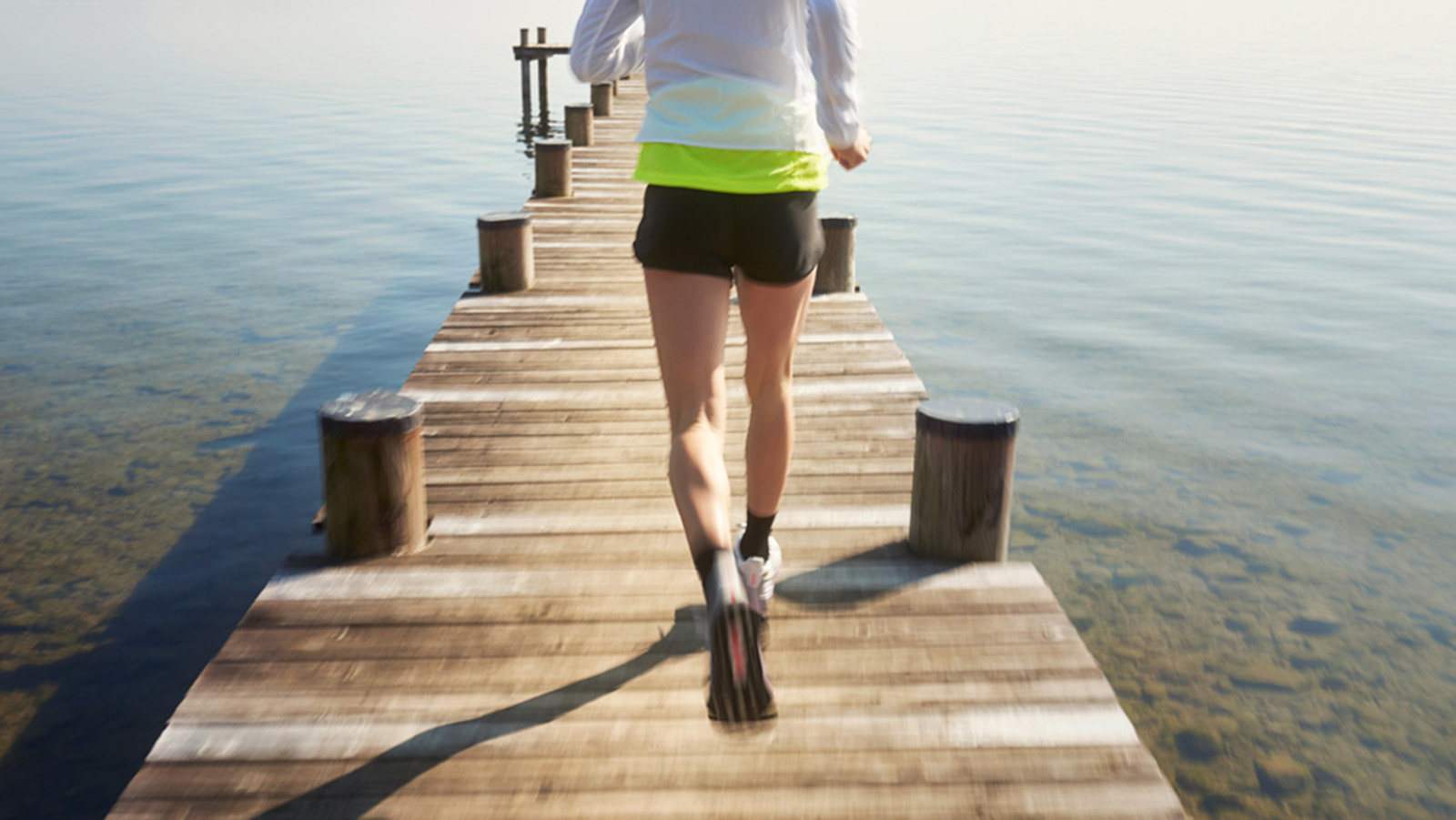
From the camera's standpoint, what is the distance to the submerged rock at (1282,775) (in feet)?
16.5

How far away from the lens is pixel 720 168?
2.64 m

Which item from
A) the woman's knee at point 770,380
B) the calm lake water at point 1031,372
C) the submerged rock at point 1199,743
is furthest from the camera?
the calm lake water at point 1031,372

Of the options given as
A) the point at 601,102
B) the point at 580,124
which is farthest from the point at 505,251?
the point at 601,102

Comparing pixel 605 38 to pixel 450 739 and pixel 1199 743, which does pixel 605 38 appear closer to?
pixel 450 739

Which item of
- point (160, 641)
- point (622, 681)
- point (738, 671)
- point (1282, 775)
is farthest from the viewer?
point (160, 641)

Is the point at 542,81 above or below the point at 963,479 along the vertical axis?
above

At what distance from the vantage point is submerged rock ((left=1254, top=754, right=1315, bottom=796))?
5031 millimetres

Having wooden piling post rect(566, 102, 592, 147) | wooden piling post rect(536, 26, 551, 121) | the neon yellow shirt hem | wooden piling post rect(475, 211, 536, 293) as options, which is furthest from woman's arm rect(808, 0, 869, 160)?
wooden piling post rect(536, 26, 551, 121)

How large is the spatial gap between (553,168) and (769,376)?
7.91 metres

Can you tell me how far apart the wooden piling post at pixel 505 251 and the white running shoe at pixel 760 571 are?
3964 millimetres

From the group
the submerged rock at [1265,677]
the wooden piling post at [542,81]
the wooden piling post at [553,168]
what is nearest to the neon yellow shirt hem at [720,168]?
the submerged rock at [1265,677]

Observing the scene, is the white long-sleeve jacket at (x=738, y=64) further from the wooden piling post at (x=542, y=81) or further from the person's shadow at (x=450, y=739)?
the wooden piling post at (x=542, y=81)

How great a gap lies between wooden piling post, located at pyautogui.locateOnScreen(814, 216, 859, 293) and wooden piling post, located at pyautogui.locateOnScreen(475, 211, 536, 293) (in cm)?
184

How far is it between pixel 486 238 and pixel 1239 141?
2243 centimetres
